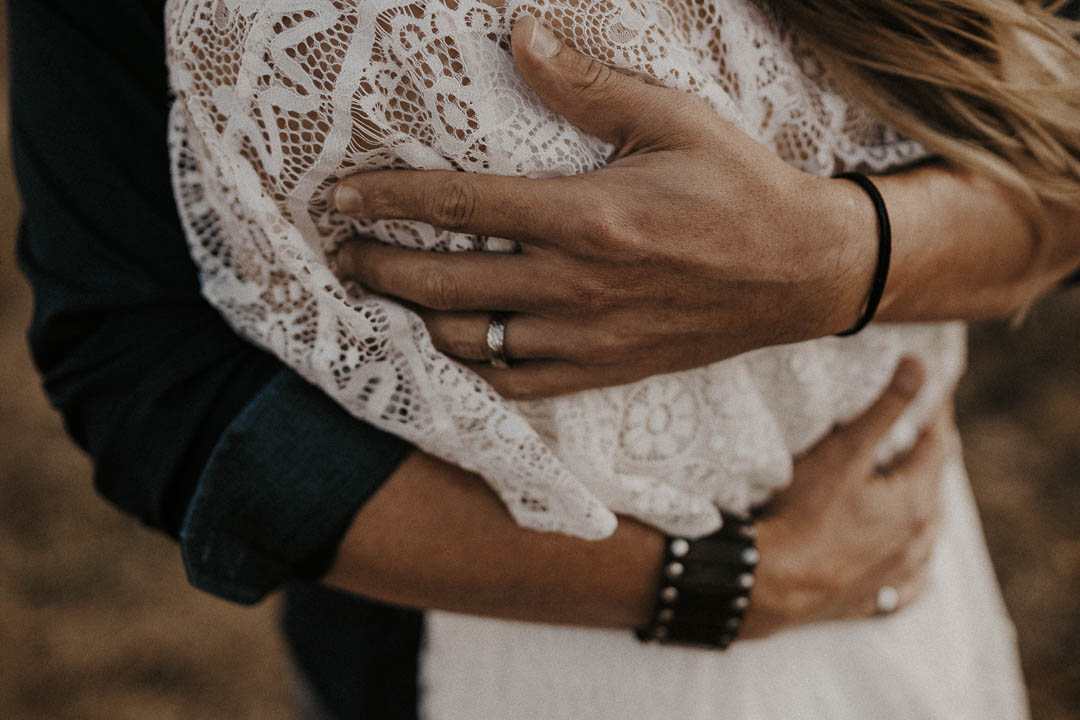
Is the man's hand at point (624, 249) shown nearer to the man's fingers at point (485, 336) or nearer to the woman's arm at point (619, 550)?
the man's fingers at point (485, 336)

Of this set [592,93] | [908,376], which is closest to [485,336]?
[592,93]

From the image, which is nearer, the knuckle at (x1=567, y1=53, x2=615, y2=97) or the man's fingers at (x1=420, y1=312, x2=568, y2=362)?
the knuckle at (x1=567, y1=53, x2=615, y2=97)

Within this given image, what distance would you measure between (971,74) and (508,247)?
0.52m

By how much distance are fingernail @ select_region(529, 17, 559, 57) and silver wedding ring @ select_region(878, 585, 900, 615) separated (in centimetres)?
83

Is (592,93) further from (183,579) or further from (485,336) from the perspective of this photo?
(183,579)

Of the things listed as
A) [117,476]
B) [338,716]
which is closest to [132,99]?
[117,476]

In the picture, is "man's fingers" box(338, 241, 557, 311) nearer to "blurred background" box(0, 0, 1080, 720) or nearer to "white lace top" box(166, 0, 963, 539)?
"white lace top" box(166, 0, 963, 539)

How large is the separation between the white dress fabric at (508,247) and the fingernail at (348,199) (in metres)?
0.02

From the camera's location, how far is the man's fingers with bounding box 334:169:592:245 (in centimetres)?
70

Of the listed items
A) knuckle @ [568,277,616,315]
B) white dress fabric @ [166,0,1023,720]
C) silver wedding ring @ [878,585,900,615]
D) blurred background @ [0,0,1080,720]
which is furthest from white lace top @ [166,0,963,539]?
blurred background @ [0,0,1080,720]

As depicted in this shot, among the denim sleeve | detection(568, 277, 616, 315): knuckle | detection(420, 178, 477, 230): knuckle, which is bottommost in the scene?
the denim sleeve

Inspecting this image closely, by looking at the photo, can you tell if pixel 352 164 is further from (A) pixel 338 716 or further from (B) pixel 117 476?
(A) pixel 338 716

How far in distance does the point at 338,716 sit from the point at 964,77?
1280 millimetres

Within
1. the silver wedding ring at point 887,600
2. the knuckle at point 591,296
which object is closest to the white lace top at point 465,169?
the knuckle at point 591,296
